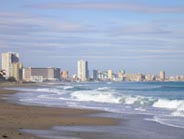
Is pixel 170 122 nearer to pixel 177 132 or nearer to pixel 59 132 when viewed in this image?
pixel 177 132

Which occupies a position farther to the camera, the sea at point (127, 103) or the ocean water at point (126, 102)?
the ocean water at point (126, 102)

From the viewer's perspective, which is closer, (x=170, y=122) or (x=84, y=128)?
(x=84, y=128)

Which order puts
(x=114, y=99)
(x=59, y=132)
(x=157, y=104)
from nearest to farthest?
(x=59, y=132), (x=157, y=104), (x=114, y=99)

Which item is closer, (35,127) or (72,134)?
(72,134)

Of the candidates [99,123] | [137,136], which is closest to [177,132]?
[137,136]

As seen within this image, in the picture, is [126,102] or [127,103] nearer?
[127,103]

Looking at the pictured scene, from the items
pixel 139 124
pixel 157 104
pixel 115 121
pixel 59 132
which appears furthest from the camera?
pixel 157 104

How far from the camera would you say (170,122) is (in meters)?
18.2

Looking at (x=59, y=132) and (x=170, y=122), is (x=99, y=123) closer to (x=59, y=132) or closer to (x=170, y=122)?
(x=170, y=122)

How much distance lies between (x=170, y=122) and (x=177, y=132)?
323 cm

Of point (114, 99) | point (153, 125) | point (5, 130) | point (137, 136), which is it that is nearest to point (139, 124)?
point (153, 125)

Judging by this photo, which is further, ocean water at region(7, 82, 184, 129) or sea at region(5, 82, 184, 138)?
ocean water at region(7, 82, 184, 129)

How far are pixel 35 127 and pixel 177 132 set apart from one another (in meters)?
4.76

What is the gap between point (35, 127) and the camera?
16.6 meters
